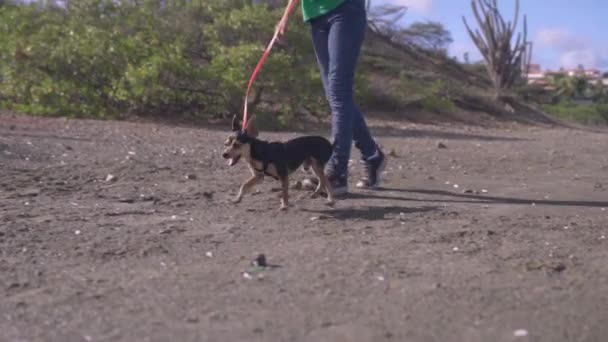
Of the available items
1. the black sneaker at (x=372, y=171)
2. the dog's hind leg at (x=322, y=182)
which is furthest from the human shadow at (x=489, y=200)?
the dog's hind leg at (x=322, y=182)

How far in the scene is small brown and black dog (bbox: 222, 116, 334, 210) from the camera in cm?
564

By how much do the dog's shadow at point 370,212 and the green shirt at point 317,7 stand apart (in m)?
1.43

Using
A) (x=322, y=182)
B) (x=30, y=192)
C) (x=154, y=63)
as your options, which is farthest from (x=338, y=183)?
(x=154, y=63)

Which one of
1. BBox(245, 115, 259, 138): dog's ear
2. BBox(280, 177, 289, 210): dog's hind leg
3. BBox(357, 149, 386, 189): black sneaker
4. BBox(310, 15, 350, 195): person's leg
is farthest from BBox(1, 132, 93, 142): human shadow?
BBox(280, 177, 289, 210): dog's hind leg

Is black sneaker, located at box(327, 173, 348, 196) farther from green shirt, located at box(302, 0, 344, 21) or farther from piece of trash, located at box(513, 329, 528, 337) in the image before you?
piece of trash, located at box(513, 329, 528, 337)

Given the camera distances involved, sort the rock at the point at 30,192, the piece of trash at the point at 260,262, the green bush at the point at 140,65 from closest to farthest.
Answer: the piece of trash at the point at 260,262, the rock at the point at 30,192, the green bush at the point at 140,65

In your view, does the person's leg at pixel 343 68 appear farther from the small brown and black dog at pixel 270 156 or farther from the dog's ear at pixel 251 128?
the dog's ear at pixel 251 128

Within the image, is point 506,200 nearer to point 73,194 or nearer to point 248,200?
point 248,200

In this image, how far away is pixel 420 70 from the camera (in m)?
25.0

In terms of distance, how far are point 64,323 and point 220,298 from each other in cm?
63

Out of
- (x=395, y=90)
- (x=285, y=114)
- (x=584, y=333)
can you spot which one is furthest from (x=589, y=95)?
(x=584, y=333)

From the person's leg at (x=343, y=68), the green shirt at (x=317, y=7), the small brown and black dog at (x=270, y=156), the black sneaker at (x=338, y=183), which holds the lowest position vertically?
the black sneaker at (x=338, y=183)

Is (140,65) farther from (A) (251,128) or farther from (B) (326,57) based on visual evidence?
(A) (251,128)

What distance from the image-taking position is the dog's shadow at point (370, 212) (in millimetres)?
5461
